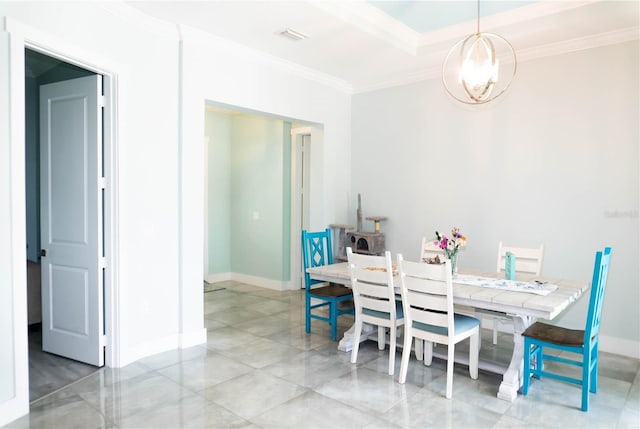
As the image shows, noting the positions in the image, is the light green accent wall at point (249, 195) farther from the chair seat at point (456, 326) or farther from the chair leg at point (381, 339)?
the chair seat at point (456, 326)

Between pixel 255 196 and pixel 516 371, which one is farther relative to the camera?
pixel 255 196

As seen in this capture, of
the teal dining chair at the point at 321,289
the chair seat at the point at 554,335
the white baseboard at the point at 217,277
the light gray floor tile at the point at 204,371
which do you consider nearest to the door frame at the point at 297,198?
the white baseboard at the point at 217,277

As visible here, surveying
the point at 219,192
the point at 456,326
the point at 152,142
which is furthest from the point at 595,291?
the point at 219,192

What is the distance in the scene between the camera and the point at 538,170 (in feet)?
14.4

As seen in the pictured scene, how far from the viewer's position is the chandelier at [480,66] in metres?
3.22

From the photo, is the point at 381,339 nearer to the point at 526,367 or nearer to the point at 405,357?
the point at 405,357

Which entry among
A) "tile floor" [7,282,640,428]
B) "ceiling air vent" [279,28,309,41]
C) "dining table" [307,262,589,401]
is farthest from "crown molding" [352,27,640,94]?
"tile floor" [7,282,640,428]

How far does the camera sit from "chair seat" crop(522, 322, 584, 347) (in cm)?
291

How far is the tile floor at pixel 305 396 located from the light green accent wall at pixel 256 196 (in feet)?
8.98

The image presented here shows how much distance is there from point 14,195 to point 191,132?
1.64 meters

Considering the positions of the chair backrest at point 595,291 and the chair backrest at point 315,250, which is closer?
the chair backrest at point 595,291

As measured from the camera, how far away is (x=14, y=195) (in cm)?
267

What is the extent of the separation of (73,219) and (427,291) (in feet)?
9.30

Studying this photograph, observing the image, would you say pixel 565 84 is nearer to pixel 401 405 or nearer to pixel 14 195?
pixel 401 405
